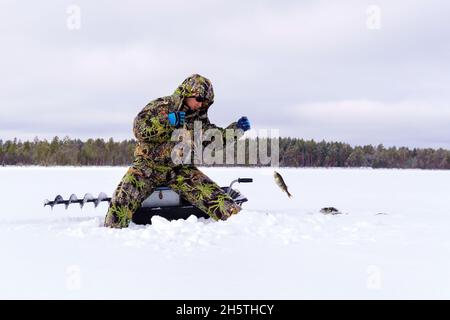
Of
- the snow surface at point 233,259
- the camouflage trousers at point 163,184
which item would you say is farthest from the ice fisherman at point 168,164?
the snow surface at point 233,259

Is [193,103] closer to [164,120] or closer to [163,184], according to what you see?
[164,120]

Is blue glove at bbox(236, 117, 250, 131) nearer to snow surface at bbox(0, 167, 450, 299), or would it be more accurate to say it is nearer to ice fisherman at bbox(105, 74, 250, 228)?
ice fisherman at bbox(105, 74, 250, 228)

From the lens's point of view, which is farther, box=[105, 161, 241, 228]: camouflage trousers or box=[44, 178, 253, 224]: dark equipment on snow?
box=[44, 178, 253, 224]: dark equipment on snow

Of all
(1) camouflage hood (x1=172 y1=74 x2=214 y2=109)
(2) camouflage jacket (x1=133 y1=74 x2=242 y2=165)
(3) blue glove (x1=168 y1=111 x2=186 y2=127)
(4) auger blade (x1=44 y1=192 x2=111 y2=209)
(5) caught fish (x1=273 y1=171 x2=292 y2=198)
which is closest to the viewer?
(3) blue glove (x1=168 y1=111 x2=186 y2=127)

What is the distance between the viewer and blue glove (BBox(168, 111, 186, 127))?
576cm

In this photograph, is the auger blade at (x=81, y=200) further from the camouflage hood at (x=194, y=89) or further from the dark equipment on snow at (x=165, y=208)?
the camouflage hood at (x=194, y=89)

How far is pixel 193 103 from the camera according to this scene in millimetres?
6195

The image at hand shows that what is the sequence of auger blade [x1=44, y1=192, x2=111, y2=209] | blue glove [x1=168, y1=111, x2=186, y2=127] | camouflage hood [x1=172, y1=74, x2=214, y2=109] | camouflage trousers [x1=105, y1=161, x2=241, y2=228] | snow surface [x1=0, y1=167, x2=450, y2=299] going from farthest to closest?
auger blade [x1=44, y1=192, x2=111, y2=209], camouflage hood [x1=172, y1=74, x2=214, y2=109], camouflage trousers [x1=105, y1=161, x2=241, y2=228], blue glove [x1=168, y1=111, x2=186, y2=127], snow surface [x1=0, y1=167, x2=450, y2=299]

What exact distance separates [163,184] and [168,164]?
0.86 feet

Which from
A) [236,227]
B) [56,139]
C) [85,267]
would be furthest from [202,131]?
[56,139]

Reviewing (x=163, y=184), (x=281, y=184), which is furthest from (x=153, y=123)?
(x=281, y=184)

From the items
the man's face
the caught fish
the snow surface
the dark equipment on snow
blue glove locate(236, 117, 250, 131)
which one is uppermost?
the man's face

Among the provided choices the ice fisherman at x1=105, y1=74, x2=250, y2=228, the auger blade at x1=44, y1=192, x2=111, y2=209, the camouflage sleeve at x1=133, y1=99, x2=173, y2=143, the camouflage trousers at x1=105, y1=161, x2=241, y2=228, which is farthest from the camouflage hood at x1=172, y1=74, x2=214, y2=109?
the auger blade at x1=44, y1=192, x2=111, y2=209
